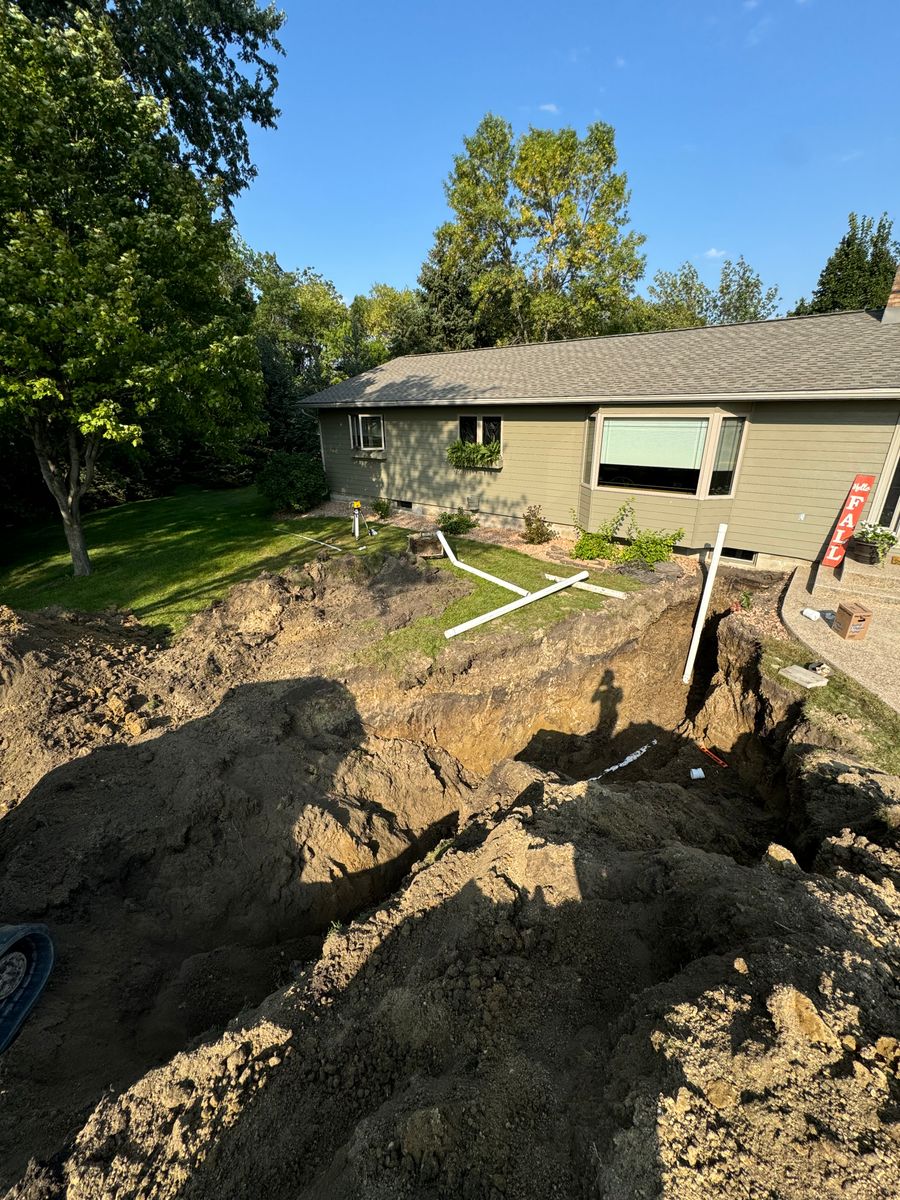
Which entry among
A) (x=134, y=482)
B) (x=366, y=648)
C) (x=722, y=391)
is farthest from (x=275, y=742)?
(x=134, y=482)

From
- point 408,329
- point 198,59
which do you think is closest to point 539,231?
point 408,329

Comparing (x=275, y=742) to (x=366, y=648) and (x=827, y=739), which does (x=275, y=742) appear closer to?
(x=366, y=648)

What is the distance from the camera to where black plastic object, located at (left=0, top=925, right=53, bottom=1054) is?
124 inches

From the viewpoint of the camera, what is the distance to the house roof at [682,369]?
889 cm

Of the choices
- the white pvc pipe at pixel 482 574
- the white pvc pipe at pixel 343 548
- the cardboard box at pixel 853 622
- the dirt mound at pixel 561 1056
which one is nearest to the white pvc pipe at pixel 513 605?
the white pvc pipe at pixel 482 574

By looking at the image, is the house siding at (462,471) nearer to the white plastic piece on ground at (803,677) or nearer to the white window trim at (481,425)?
the white window trim at (481,425)

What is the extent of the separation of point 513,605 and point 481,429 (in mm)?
6907

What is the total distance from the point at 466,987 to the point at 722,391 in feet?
33.9

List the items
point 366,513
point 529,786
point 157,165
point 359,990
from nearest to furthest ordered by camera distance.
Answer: point 359,990 → point 529,786 → point 157,165 → point 366,513

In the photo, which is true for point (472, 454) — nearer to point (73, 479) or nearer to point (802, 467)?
point (802, 467)

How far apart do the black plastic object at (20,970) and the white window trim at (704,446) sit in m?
11.3

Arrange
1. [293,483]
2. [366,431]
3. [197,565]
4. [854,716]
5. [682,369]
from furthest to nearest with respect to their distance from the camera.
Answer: [293,483] < [366,431] < [197,565] < [682,369] < [854,716]

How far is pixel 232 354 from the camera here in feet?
33.1

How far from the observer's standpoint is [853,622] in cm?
710
